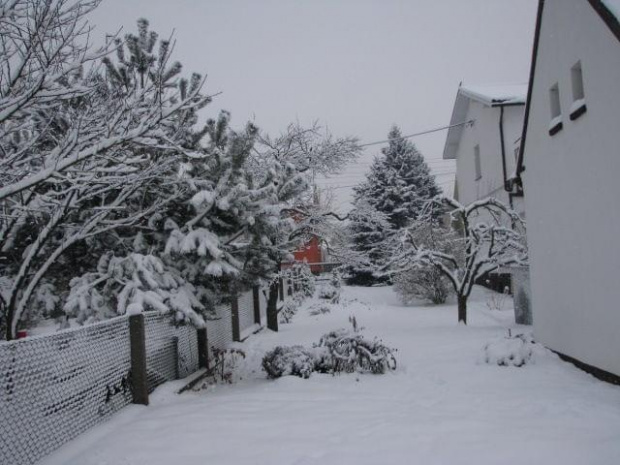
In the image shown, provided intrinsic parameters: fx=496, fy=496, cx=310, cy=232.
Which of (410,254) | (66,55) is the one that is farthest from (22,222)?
(410,254)

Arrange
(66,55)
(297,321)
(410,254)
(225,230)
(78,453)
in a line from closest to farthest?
(78,453) < (66,55) < (225,230) < (410,254) < (297,321)

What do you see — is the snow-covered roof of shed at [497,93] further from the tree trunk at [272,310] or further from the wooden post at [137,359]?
the wooden post at [137,359]

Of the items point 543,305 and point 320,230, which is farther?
point 320,230

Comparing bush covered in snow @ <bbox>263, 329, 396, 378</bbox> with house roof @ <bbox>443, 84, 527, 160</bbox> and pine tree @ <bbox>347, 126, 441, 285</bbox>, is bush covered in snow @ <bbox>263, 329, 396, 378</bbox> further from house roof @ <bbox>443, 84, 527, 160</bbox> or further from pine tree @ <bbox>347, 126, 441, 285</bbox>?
pine tree @ <bbox>347, 126, 441, 285</bbox>

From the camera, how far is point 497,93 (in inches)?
695

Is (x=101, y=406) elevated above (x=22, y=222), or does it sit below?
below

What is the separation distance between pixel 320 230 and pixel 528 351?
7669 millimetres

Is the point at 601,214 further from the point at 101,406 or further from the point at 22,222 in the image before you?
the point at 22,222

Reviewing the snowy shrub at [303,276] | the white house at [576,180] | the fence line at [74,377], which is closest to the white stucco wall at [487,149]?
the snowy shrub at [303,276]

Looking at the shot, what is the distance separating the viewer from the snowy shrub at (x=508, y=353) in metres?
7.44

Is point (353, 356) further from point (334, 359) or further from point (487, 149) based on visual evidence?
point (487, 149)

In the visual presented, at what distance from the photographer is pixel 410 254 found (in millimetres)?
13539

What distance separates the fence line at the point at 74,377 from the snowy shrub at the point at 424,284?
1274cm

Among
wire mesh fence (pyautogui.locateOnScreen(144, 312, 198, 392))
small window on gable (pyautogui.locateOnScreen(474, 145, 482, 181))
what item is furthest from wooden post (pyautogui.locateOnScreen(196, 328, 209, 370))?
small window on gable (pyautogui.locateOnScreen(474, 145, 482, 181))
